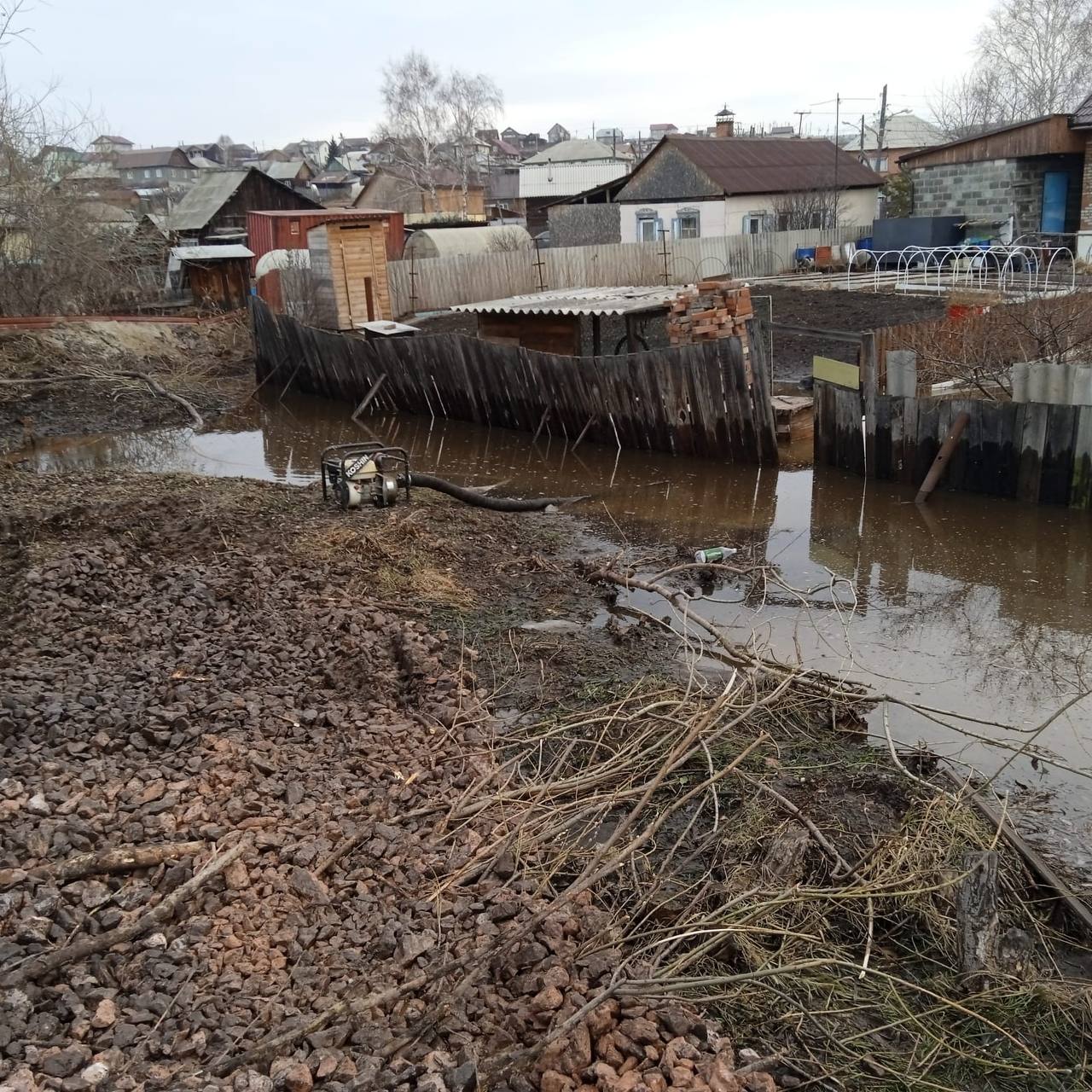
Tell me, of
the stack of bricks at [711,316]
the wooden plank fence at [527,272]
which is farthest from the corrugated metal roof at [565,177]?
the stack of bricks at [711,316]

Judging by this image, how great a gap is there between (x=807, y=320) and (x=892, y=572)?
44.5 ft

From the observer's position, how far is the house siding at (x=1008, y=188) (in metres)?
28.1

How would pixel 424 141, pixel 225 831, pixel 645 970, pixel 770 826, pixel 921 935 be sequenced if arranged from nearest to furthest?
1. pixel 645 970
2. pixel 921 935
3. pixel 225 831
4. pixel 770 826
5. pixel 424 141

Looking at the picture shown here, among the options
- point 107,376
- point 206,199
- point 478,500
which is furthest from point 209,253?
point 478,500

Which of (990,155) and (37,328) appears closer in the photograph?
(37,328)

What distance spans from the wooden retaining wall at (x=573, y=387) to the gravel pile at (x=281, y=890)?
7.02 metres

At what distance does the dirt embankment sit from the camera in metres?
19.3

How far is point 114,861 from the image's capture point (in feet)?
14.8

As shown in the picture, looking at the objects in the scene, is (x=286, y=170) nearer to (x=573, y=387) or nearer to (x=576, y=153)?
(x=576, y=153)

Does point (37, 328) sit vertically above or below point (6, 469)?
above

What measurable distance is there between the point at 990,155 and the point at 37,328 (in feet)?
81.6

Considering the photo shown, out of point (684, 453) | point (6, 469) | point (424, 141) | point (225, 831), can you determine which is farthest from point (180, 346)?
point (424, 141)

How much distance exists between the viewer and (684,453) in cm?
1423

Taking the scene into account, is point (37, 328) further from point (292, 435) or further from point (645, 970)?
point (645, 970)
